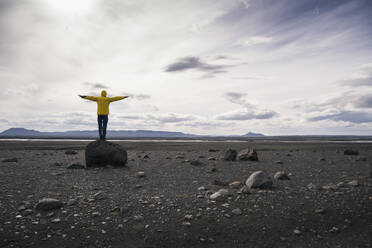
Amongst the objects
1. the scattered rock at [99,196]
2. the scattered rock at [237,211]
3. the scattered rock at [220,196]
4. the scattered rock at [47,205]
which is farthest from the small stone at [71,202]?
the scattered rock at [237,211]

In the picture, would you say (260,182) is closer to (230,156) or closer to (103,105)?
(230,156)

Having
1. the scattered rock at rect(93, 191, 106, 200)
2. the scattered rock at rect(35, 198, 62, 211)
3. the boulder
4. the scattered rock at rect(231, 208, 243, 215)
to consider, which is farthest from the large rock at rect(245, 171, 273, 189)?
the boulder

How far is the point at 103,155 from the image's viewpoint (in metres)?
12.5

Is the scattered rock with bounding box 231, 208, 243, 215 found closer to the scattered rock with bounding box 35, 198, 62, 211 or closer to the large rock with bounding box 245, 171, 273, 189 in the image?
the large rock with bounding box 245, 171, 273, 189

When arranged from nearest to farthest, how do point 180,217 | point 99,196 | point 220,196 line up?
point 180,217
point 220,196
point 99,196

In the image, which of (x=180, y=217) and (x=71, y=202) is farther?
(x=71, y=202)

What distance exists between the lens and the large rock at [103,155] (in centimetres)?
1239

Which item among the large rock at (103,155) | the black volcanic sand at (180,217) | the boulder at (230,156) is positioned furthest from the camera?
the boulder at (230,156)

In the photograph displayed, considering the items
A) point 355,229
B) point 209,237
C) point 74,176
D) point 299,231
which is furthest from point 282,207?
point 74,176

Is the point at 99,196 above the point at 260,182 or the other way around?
the other way around

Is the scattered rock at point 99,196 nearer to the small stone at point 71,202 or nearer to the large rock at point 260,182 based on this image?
the small stone at point 71,202

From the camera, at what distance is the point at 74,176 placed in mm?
9977

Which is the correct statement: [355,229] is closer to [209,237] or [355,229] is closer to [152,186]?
[209,237]

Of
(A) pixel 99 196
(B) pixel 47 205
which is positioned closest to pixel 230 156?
(A) pixel 99 196
